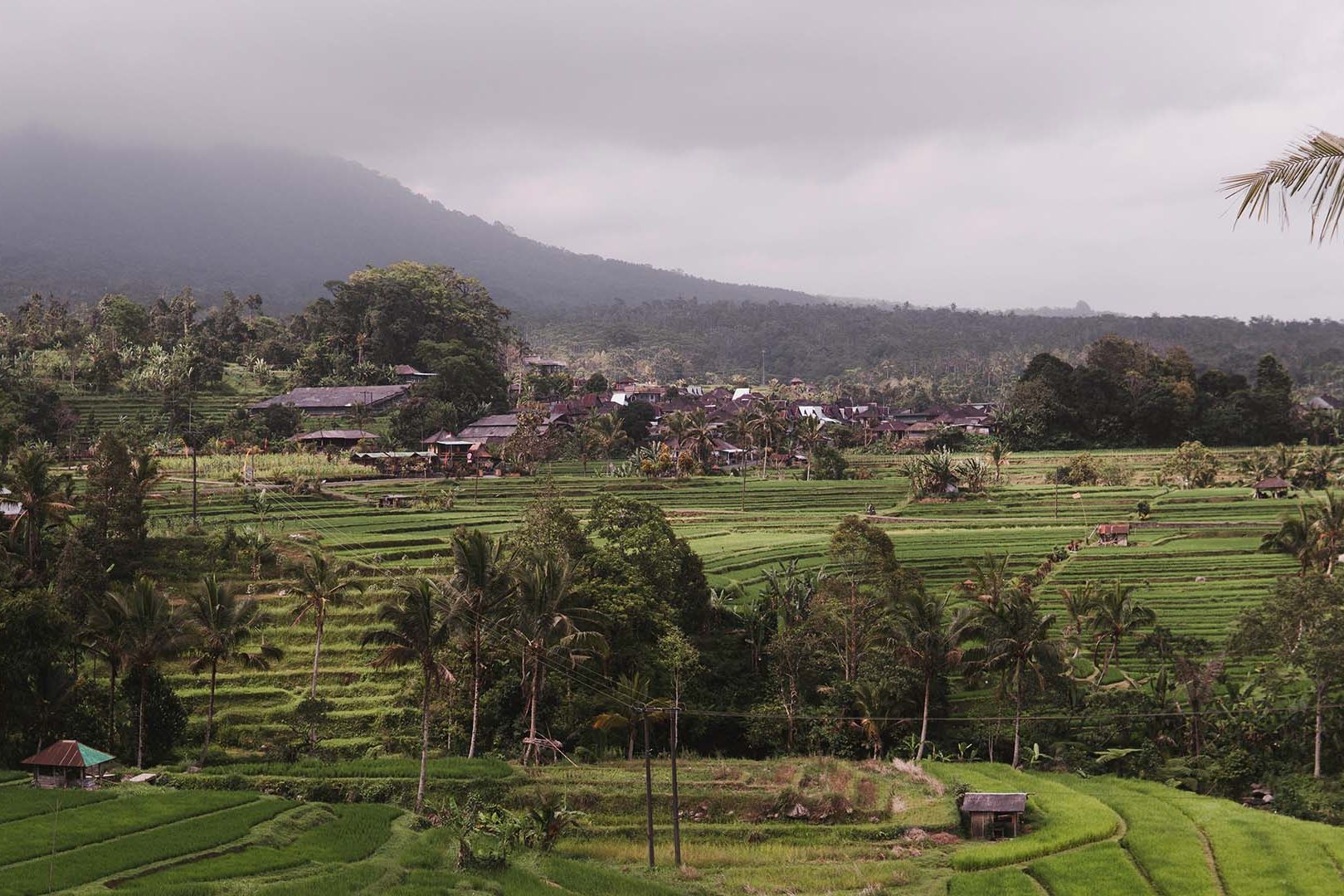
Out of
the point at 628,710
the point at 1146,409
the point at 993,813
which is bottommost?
the point at 993,813

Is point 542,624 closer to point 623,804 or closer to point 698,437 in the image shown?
point 623,804

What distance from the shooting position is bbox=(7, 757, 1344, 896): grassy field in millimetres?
18422

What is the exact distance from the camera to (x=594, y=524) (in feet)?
117

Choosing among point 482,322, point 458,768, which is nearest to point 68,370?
point 482,322

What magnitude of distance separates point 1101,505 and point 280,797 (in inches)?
1633

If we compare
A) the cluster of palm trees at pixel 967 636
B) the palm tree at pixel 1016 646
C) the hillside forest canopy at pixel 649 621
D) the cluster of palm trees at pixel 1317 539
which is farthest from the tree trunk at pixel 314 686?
the cluster of palm trees at pixel 1317 539

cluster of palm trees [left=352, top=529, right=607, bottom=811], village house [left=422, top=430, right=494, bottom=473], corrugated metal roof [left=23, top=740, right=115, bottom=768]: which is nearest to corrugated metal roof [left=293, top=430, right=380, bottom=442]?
village house [left=422, top=430, right=494, bottom=473]

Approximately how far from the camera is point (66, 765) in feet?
72.0

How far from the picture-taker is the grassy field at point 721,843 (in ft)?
60.4

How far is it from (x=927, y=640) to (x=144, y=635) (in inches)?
776

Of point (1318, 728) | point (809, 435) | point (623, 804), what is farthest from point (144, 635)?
point (809, 435)

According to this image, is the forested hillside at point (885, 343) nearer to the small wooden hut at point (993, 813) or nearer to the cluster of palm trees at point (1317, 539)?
the cluster of palm trees at point (1317, 539)

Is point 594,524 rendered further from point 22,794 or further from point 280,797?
point 22,794

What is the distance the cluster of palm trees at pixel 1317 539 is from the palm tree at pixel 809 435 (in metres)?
28.4
